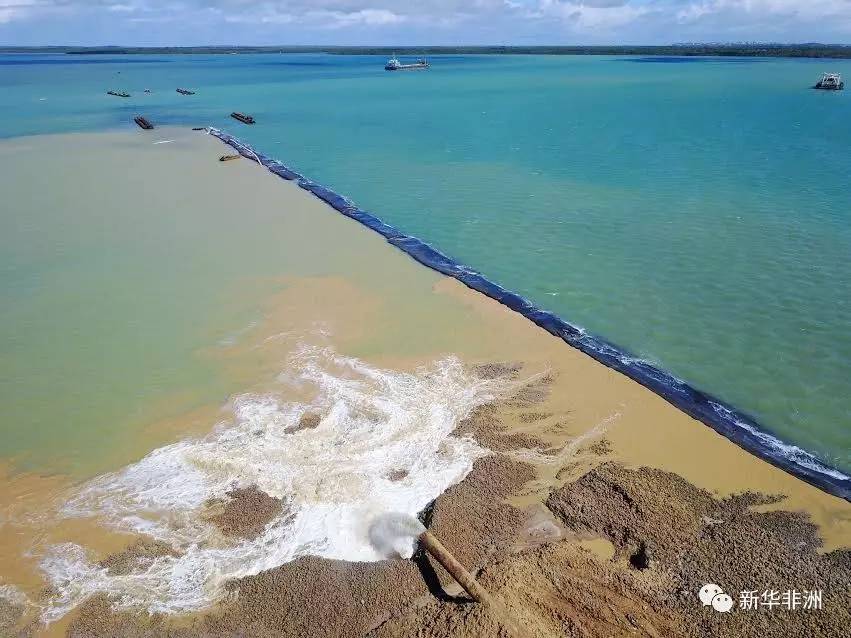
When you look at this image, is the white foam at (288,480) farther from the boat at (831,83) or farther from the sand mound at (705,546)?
the boat at (831,83)

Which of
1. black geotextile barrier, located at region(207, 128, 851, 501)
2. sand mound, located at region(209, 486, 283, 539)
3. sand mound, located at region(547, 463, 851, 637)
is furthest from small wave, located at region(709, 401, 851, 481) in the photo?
sand mound, located at region(209, 486, 283, 539)

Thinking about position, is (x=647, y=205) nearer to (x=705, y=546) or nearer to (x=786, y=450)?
(x=786, y=450)

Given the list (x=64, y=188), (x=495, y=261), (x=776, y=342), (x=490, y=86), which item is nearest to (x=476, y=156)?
(x=495, y=261)

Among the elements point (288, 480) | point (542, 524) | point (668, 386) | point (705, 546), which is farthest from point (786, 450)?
point (288, 480)

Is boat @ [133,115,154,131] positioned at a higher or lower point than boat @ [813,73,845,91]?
lower

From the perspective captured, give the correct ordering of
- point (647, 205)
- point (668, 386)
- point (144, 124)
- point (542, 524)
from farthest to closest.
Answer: point (144, 124)
point (647, 205)
point (668, 386)
point (542, 524)

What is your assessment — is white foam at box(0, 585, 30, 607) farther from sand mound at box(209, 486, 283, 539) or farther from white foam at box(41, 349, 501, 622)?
sand mound at box(209, 486, 283, 539)

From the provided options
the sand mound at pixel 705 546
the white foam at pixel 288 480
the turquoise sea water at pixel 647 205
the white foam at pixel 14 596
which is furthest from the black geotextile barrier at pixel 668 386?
the white foam at pixel 14 596
